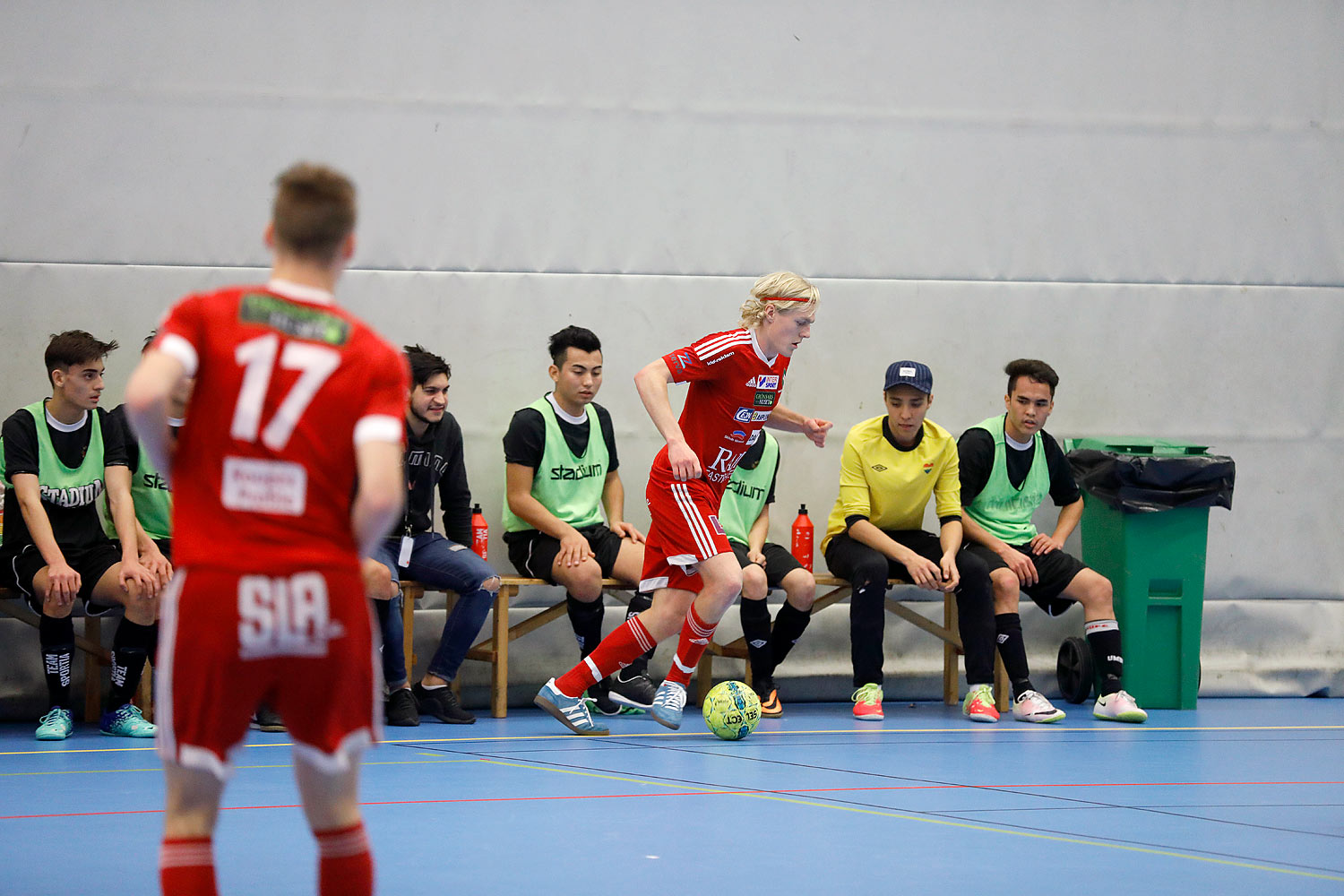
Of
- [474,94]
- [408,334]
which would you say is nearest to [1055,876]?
[408,334]

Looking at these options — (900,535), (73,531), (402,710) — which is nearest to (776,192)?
(900,535)

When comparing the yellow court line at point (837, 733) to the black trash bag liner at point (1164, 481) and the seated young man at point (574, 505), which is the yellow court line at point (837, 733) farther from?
the black trash bag liner at point (1164, 481)

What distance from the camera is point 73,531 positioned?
6.61 meters

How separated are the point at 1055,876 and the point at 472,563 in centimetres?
408

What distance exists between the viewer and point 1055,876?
11.4ft

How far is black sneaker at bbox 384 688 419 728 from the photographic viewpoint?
6.76m

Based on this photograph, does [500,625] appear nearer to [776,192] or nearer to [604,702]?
[604,702]

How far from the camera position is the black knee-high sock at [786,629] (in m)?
7.60

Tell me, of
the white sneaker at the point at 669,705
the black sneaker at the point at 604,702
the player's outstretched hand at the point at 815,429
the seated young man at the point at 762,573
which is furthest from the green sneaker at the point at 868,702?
the player's outstretched hand at the point at 815,429

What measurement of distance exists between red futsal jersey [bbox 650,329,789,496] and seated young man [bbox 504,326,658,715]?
1306mm

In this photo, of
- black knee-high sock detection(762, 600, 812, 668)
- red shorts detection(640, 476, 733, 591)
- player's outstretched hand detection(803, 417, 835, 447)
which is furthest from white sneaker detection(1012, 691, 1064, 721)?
red shorts detection(640, 476, 733, 591)

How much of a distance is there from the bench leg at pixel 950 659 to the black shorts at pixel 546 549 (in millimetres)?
1969

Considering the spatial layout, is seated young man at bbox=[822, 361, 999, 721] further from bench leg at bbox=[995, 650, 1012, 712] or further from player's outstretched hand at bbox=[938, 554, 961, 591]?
bench leg at bbox=[995, 650, 1012, 712]

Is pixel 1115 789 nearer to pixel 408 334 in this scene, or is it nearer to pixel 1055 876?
pixel 1055 876
